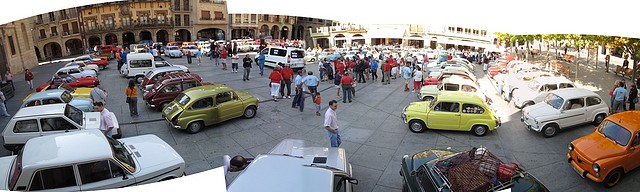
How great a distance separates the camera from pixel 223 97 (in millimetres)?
9695

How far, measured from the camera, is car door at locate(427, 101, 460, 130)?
920cm

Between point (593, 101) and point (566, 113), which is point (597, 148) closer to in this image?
point (566, 113)

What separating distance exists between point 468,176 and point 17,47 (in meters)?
27.9

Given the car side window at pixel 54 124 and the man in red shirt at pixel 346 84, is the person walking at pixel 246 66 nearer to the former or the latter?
the man in red shirt at pixel 346 84

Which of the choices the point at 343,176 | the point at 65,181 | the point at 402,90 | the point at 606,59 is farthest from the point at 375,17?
the point at 606,59

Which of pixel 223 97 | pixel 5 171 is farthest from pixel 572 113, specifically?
pixel 5 171

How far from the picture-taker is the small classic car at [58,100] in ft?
33.0

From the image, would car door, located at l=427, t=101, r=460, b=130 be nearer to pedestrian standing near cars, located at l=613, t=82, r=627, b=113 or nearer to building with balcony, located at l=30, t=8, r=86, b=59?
pedestrian standing near cars, located at l=613, t=82, r=627, b=113

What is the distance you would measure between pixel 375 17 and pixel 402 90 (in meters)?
13.8

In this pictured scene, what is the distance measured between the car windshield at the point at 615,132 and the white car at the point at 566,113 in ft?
4.90

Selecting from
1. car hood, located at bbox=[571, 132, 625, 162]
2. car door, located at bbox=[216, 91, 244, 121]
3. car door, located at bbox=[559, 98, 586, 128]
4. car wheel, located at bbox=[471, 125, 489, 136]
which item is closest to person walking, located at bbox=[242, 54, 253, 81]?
car door, located at bbox=[216, 91, 244, 121]

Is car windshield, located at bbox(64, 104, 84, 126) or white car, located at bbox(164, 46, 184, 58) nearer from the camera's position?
car windshield, located at bbox(64, 104, 84, 126)

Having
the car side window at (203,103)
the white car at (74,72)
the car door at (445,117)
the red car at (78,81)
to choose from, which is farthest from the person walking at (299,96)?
the white car at (74,72)

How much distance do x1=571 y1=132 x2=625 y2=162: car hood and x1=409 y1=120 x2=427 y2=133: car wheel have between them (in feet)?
10.9
